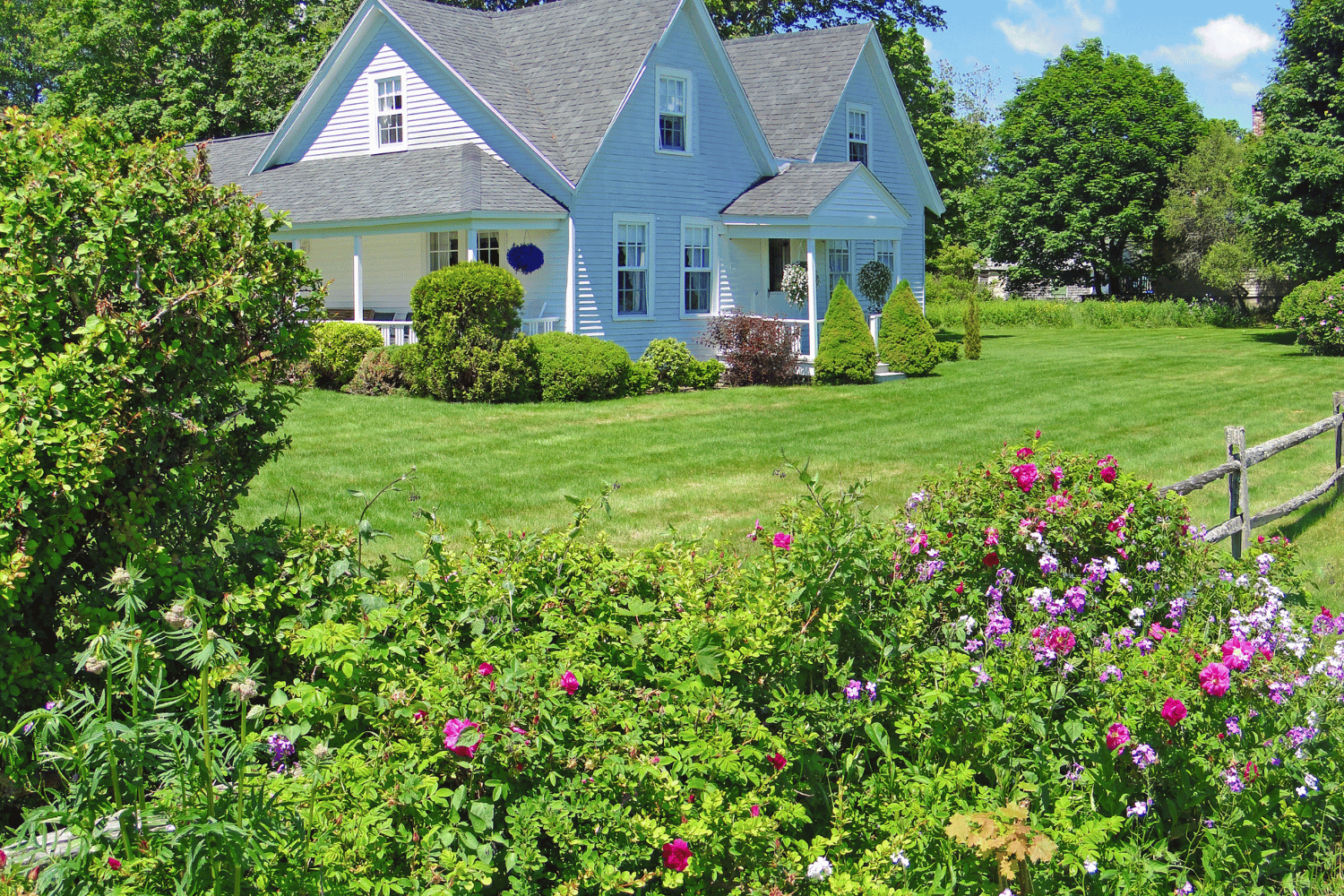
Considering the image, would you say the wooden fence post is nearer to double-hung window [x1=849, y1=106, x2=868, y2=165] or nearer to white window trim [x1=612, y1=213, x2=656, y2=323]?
white window trim [x1=612, y1=213, x2=656, y2=323]

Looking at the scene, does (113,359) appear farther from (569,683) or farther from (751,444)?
(751,444)

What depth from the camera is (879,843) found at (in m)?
4.07

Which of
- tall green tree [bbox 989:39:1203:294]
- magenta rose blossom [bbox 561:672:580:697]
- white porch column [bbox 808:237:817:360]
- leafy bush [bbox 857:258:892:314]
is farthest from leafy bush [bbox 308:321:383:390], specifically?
tall green tree [bbox 989:39:1203:294]

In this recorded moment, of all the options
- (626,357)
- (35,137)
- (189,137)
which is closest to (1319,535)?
(35,137)

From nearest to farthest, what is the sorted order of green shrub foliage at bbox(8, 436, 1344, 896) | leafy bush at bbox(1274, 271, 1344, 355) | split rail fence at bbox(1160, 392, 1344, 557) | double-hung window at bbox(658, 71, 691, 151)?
green shrub foliage at bbox(8, 436, 1344, 896) < split rail fence at bbox(1160, 392, 1344, 557) < double-hung window at bbox(658, 71, 691, 151) < leafy bush at bbox(1274, 271, 1344, 355)

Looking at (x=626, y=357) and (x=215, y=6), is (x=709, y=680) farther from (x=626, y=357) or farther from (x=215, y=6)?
(x=215, y=6)

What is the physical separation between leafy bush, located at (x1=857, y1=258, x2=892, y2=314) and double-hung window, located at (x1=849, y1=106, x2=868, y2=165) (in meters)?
3.58

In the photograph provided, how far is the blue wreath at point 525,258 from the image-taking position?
2112 cm

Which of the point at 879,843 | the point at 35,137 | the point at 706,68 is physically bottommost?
the point at 879,843

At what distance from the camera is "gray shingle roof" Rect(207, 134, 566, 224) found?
20055 mm

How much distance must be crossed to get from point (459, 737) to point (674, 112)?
70.1 feet

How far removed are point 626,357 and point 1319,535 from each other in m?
12.0

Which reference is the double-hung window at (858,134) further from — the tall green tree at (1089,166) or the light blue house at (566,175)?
the tall green tree at (1089,166)

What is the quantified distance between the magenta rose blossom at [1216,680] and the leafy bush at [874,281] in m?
22.7
